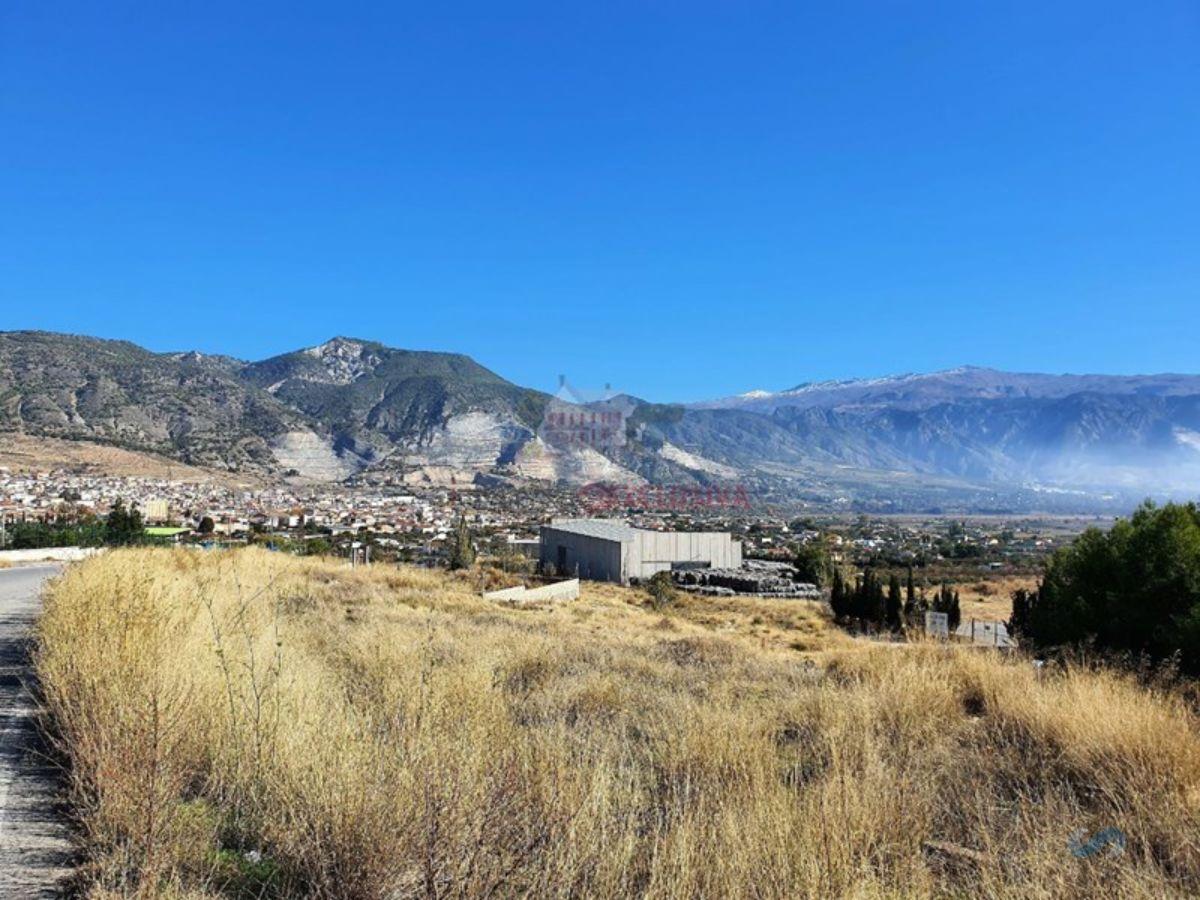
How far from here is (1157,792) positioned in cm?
457

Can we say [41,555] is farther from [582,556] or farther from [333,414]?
[333,414]

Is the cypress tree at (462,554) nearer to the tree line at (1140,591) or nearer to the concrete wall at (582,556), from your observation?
the concrete wall at (582,556)

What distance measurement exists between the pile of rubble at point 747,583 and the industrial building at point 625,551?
1.52 m

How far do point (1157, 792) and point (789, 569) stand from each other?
4966cm

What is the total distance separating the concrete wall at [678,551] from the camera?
159 feet

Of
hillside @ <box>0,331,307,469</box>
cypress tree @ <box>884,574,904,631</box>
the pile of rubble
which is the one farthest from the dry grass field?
hillside @ <box>0,331,307,469</box>

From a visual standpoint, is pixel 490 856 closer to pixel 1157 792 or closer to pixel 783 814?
pixel 783 814

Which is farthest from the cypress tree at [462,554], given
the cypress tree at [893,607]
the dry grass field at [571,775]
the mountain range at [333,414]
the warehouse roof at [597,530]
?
the mountain range at [333,414]

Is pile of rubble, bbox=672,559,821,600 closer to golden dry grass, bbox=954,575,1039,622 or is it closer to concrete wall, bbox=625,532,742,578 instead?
concrete wall, bbox=625,532,742,578

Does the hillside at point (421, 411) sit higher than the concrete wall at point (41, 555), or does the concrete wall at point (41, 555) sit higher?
the hillside at point (421, 411)

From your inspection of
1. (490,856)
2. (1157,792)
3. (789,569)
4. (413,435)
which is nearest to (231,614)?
(490,856)

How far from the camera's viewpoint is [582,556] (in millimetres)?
49750

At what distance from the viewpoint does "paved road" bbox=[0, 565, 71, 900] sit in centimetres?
299

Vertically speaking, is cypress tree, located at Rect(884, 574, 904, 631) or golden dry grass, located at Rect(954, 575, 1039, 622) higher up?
cypress tree, located at Rect(884, 574, 904, 631)
